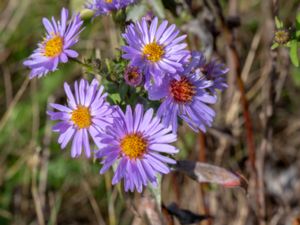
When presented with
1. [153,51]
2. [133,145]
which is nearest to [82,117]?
[133,145]

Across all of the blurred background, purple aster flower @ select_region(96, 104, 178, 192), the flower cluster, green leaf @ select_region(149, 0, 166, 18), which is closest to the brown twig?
the blurred background

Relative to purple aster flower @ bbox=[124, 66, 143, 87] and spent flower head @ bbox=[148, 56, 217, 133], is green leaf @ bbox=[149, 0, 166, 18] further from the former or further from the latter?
purple aster flower @ bbox=[124, 66, 143, 87]

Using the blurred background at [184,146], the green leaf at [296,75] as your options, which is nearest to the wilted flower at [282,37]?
the blurred background at [184,146]

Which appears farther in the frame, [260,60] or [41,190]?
[260,60]

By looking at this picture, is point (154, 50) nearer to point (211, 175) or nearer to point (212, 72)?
point (212, 72)

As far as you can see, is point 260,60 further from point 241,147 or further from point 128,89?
point 128,89

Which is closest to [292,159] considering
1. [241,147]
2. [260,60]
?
[241,147]
